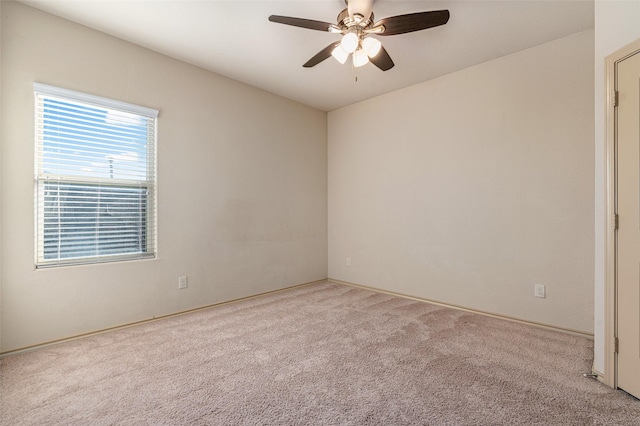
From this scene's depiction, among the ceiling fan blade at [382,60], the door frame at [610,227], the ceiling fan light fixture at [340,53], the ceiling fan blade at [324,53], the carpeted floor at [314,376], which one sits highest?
the ceiling fan blade at [324,53]

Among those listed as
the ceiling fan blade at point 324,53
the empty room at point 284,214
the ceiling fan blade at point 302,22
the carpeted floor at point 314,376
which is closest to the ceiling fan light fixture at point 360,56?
the empty room at point 284,214

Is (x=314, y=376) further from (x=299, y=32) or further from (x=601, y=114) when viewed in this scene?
(x=299, y=32)

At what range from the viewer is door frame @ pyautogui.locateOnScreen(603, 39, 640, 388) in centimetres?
177

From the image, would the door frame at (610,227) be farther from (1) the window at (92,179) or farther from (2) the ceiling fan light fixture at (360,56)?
(1) the window at (92,179)

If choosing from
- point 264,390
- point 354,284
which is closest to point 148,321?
point 264,390

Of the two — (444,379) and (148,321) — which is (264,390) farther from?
(148,321)

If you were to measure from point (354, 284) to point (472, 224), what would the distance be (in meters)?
1.85

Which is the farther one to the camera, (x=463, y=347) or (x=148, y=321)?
(x=148, y=321)

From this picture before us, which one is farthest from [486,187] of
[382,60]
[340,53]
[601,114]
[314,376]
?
[314,376]

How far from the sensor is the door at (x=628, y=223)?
166 centimetres

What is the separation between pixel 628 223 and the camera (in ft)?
5.58

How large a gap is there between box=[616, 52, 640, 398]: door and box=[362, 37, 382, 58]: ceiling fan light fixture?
4.81ft

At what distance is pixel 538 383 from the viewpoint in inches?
71.7

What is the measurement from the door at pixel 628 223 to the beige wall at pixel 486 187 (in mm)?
915
